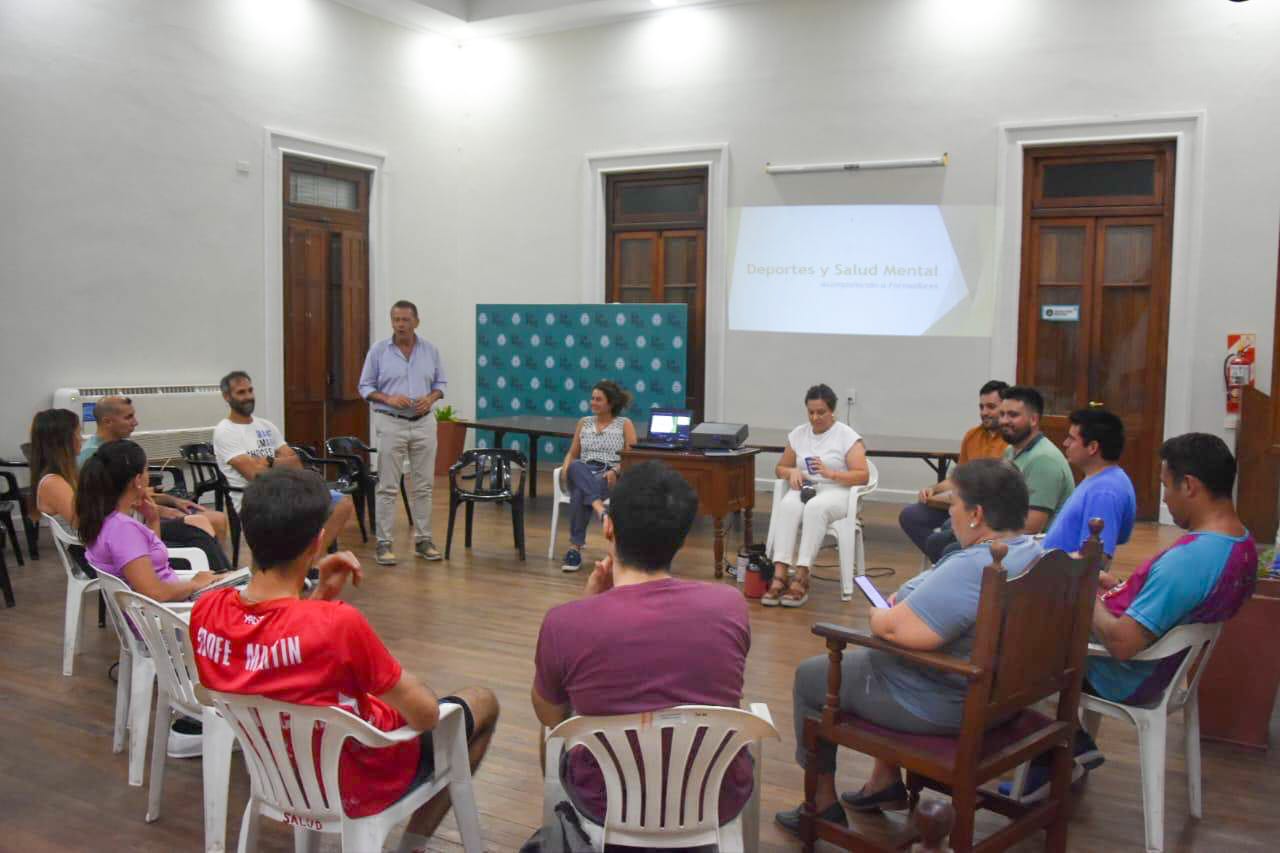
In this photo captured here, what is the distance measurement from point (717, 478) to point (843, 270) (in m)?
3.61

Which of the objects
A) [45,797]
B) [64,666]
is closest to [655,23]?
[64,666]

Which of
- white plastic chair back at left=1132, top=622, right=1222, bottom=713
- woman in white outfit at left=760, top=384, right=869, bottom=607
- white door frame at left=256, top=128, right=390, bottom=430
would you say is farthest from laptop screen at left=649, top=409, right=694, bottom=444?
white door frame at left=256, top=128, right=390, bottom=430

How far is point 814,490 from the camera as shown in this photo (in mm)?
5480

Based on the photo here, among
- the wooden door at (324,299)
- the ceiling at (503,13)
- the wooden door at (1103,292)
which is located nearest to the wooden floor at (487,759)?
the wooden door at (1103,292)

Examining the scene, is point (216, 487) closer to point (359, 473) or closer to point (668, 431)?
point (359, 473)

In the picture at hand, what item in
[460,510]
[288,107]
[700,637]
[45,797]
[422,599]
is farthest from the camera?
[288,107]

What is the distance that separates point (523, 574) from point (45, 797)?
313 centimetres

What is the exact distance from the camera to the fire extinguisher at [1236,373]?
7.35 m

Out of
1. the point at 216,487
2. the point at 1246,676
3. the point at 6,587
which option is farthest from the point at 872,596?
the point at 216,487

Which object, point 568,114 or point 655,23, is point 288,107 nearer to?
point 568,114

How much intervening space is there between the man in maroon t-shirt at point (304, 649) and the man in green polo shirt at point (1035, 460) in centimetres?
291

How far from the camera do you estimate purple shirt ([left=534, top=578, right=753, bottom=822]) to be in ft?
6.53

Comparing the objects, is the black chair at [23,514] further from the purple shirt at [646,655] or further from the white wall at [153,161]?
the purple shirt at [646,655]

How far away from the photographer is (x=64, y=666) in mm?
4027
